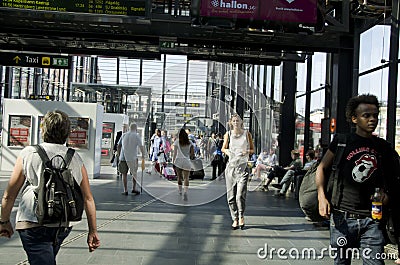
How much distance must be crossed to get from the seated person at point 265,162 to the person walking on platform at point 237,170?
5.32 metres

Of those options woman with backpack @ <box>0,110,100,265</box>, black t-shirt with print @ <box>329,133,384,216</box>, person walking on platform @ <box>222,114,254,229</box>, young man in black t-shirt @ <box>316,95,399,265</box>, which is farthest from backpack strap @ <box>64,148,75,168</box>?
person walking on platform @ <box>222,114,254,229</box>

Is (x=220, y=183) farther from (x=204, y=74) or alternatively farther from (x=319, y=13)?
(x=319, y=13)

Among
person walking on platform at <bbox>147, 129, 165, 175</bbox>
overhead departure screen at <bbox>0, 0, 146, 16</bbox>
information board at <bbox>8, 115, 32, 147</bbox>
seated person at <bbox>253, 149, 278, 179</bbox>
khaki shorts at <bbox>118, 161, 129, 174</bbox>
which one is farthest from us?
person walking on platform at <bbox>147, 129, 165, 175</bbox>

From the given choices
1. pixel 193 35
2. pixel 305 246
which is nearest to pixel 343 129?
pixel 193 35

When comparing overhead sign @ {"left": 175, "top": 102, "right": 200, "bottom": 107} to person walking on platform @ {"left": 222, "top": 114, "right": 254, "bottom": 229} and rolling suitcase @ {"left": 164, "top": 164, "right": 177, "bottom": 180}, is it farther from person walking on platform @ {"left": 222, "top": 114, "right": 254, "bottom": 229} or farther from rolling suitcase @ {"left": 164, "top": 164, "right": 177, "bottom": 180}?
person walking on platform @ {"left": 222, "top": 114, "right": 254, "bottom": 229}

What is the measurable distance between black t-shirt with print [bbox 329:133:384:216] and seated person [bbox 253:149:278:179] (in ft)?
30.4

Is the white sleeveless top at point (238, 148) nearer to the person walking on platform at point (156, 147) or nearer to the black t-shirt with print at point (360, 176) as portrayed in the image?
the black t-shirt with print at point (360, 176)

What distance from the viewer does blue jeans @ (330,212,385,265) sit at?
3.27 metres

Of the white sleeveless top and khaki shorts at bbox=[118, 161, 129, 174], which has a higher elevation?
the white sleeveless top

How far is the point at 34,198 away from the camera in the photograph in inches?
121

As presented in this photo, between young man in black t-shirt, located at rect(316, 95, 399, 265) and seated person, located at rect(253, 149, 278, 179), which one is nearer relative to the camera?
young man in black t-shirt, located at rect(316, 95, 399, 265)

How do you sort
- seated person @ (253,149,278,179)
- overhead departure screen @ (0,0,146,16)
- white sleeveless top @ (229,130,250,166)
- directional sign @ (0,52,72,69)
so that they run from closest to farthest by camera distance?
white sleeveless top @ (229,130,250,166) < overhead departure screen @ (0,0,146,16) < directional sign @ (0,52,72,69) < seated person @ (253,149,278,179)

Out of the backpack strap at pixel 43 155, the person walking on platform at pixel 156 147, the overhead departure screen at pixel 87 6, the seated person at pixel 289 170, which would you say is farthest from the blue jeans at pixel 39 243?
the person walking on platform at pixel 156 147

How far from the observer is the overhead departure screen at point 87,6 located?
7.60 metres
